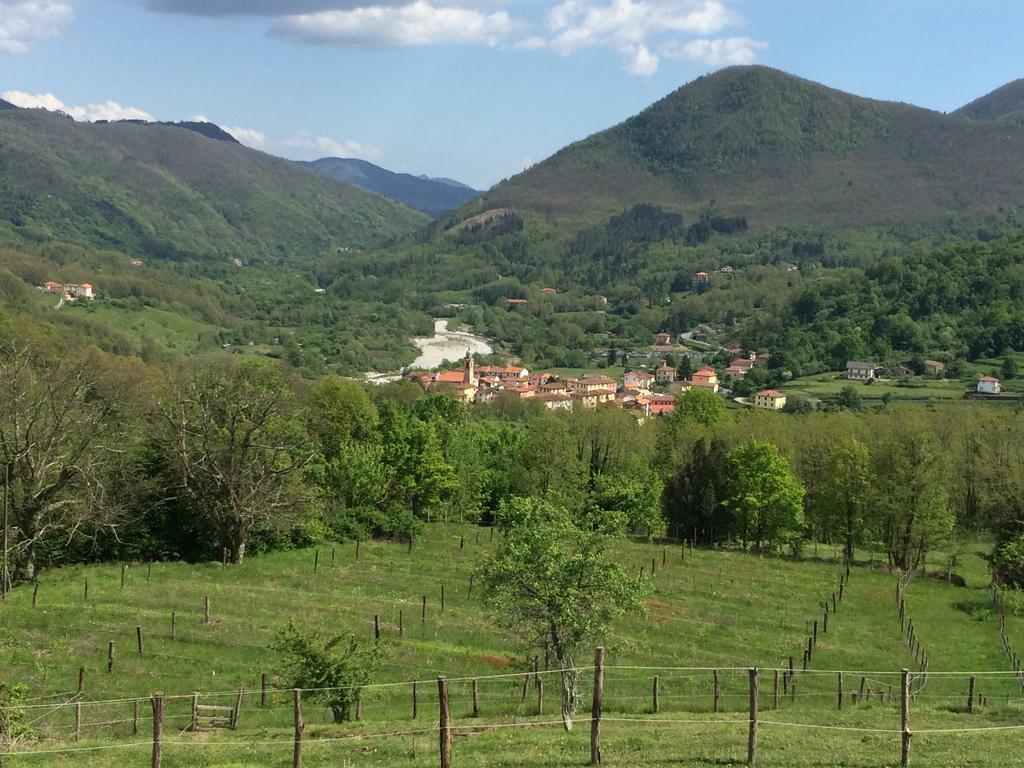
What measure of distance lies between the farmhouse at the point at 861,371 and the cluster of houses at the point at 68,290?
14621 cm

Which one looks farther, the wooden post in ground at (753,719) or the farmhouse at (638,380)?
the farmhouse at (638,380)

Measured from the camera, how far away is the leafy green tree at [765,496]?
5238cm

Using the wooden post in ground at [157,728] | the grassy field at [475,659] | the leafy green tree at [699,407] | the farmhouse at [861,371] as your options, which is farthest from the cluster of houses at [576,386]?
the wooden post in ground at [157,728]

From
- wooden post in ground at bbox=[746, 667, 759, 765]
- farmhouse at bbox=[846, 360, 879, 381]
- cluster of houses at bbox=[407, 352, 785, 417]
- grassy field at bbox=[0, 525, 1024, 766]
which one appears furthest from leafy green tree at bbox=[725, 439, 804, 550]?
farmhouse at bbox=[846, 360, 879, 381]

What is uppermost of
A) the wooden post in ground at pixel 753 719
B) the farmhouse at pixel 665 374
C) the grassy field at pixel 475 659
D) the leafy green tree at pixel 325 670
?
the farmhouse at pixel 665 374

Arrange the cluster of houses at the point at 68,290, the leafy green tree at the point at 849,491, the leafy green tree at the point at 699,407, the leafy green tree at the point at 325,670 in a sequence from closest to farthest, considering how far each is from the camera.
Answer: the leafy green tree at the point at 325,670, the leafy green tree at the point at 849,491, the leafy green tree at the point at 699,407, the cluster of houses at the point at 68,290

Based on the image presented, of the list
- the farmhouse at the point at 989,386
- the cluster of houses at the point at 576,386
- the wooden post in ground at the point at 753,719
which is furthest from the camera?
the cluster of houses at the point at 576,386

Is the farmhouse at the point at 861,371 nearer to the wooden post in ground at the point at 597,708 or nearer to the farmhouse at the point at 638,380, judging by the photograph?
the farmhouse at the point at 638,380

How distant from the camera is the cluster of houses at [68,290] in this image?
173m

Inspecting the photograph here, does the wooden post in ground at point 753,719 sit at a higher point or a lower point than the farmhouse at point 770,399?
lower

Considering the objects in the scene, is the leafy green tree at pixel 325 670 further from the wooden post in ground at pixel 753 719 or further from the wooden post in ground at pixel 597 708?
the wooden post in ground at pixel 753 719

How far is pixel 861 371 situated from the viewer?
445 ft

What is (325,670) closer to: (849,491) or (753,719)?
(753,719)

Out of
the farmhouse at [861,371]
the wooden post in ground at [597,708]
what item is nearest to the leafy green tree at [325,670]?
the wooden post in ground at [597,708]
